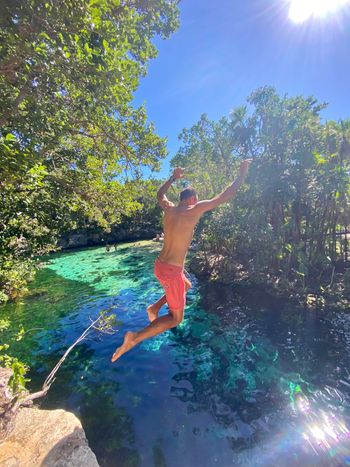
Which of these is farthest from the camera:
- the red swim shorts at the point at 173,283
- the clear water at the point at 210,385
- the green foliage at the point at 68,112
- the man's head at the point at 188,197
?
the clear water at the point at 210,385

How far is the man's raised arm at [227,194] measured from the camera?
3855mm

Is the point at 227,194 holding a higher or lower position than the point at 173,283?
higher

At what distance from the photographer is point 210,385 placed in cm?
745

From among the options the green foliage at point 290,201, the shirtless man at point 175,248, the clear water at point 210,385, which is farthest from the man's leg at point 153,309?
the green foliage at point 290,201

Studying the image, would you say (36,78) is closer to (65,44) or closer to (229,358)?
(65,44)

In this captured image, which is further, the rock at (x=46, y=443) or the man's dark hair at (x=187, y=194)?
the man's dark hair at (x=187, y=194)

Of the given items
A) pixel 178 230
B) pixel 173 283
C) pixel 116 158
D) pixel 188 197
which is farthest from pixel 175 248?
pixel 116 158

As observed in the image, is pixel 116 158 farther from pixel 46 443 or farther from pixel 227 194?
pixel 46 443

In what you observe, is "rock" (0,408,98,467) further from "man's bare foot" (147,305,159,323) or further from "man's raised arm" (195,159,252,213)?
"man's raised arm" (195,159,252,213)

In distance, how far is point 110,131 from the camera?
758 cm

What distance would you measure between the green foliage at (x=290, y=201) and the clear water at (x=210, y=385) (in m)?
3.84

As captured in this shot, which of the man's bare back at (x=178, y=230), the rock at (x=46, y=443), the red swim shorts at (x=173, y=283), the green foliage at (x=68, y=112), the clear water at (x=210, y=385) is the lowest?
the clear water at (x=210, y=385)

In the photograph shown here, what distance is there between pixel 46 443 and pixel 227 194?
4940 mm

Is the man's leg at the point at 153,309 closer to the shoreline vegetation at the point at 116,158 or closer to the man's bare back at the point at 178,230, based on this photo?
the man's bare back at the point at 178,230
